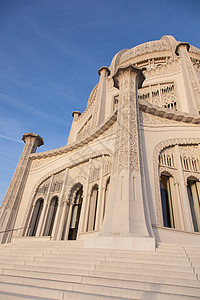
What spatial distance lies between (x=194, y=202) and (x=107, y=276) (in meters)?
6.17

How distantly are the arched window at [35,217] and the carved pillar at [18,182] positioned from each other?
1.01 meters

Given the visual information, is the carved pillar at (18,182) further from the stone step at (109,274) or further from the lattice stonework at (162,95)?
the lattice stonework at (162,95)

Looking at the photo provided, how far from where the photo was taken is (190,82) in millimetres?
13016

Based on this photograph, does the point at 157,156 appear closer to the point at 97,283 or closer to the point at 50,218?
the point at 97,283

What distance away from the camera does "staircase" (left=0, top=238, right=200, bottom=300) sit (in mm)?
2559

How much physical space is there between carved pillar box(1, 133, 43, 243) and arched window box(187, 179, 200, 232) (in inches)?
357

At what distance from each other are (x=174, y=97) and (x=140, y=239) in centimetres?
1124

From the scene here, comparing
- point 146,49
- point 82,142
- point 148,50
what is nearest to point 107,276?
point 82,142

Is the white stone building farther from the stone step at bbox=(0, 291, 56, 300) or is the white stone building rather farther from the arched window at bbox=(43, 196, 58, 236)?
the stone step at bbox=(0, 291, 56, 300)

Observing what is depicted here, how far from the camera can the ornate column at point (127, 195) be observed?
4.98m

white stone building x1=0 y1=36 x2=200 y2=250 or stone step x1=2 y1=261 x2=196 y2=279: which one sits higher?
white stone building x1=0 y1=36 x2=200 y2=250

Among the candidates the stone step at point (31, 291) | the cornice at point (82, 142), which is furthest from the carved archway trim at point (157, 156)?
the stone step at point (31, 291)

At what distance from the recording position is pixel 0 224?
35.6 feet

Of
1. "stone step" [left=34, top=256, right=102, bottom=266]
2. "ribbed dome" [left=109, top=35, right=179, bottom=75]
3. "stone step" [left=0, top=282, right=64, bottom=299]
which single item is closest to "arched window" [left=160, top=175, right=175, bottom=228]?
"stone step" [left=34, top=256, right=102, bottom=266]
